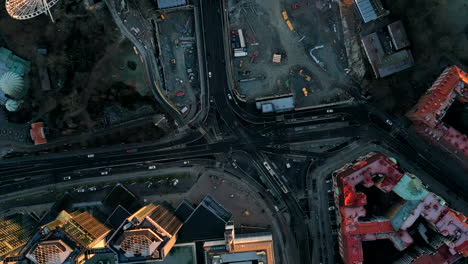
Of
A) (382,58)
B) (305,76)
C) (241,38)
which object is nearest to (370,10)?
(382,58)

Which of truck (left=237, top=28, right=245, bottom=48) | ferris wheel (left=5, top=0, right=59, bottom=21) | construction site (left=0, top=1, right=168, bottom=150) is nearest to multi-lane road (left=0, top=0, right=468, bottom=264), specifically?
construction site (left=0, top=1, right=168, bottom=150)

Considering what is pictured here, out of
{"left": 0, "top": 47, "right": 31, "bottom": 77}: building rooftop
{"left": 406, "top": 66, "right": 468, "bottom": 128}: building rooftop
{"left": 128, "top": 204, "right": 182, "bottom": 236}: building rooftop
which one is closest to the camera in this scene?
{"left": 128, "top": 204, "right": 182, "bottom": 236}: building rooftop

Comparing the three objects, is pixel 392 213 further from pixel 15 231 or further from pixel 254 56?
pixel 15 231

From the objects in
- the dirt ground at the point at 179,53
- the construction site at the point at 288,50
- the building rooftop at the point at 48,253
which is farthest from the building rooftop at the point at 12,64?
the construction site at the point at 288,50

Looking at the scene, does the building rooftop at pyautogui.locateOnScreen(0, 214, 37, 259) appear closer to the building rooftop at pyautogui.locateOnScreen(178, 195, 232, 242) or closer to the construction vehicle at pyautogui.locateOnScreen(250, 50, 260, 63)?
the building rooftop at pyautogui.locateOnScreen(178, 195, 232, 242)

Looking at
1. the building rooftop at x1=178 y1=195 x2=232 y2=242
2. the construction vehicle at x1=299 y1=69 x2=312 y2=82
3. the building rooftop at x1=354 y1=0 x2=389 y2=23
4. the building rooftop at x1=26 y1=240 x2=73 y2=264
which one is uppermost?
the building rooftop at x1=354 y1=0 x2=389 y2=23

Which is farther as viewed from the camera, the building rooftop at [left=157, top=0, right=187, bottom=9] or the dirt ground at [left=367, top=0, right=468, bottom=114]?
the building rooftop at [left=157, top=0, right=187, bottom=9]

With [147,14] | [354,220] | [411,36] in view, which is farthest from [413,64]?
[147,14]

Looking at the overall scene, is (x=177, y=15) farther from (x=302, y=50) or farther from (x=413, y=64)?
(x=413, y=64)
